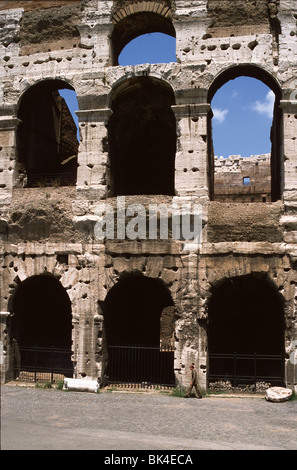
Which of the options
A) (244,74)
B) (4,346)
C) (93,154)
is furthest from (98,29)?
(4,346)

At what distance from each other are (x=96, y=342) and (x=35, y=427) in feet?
15.1

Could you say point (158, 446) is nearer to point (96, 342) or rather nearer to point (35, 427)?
point (35, 427)

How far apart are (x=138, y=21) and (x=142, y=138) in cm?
405

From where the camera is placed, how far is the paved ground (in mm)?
7297

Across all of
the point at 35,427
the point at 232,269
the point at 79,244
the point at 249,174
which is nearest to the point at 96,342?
the point at 79,244

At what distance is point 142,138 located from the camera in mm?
16969

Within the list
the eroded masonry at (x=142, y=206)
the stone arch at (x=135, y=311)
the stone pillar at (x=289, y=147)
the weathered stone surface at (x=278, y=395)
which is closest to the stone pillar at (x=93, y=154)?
the eroded masonry at (x=142, y=206)

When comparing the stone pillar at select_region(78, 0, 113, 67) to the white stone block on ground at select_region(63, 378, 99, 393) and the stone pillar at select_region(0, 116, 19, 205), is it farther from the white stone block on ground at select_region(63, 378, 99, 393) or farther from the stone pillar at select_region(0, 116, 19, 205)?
the white stone block on ground at select_region(63, 378, 99, 393)

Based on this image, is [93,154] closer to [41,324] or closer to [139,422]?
[41,324]

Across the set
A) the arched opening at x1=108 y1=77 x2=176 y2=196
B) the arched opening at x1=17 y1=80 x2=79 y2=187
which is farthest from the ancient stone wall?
the arched opening at x1=17 y1=80 x2=79 y2=187

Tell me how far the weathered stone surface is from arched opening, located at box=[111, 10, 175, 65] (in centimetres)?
939

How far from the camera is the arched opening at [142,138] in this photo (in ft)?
45.6

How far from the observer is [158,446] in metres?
7.28

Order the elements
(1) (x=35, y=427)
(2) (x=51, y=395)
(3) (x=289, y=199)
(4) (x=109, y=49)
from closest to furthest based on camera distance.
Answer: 1. (1) (x=35, y=427)
2. (2) (x=51, y=395)
3. (3) (x=289, y=199)
4. (4) (x=109, y=49)
